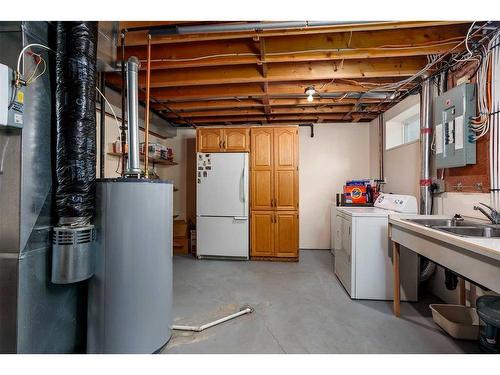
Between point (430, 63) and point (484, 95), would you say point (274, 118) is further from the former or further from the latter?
point (484, 95)

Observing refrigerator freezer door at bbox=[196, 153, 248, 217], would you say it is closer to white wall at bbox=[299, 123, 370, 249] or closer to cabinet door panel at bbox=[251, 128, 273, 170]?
cabinet door panel at bbox=[251, 128, 273, 170]

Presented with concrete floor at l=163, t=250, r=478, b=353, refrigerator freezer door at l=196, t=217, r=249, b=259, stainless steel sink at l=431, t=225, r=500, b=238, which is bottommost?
concrete floor at l=163, t=250, r=478, b=353

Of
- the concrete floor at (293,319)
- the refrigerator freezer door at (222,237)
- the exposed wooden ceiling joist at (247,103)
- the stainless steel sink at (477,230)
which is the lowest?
the concrete floor at (293,319)

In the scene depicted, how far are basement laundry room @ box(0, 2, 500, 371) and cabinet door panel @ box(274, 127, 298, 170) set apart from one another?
24 mm

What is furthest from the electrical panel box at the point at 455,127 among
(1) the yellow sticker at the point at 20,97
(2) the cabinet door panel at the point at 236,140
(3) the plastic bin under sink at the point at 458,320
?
(1) the yellow sticker at the point at 20,97

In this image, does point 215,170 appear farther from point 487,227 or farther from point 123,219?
point 487,227

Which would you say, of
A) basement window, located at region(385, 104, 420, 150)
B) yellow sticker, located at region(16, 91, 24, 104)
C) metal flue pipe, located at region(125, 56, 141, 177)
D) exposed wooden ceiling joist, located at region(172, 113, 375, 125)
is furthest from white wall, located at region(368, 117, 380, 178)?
yellow sticker, located at region(16, 91, 24, 104)

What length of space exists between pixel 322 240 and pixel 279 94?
2.98 meters

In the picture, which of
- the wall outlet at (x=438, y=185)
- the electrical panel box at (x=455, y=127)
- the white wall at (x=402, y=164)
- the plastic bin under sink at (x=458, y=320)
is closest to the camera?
the plastic bin under sink at (x=458, y=320)

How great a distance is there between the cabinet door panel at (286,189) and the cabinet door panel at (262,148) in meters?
0.26

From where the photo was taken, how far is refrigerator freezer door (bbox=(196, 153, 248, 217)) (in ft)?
12.7

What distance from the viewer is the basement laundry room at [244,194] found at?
136cm

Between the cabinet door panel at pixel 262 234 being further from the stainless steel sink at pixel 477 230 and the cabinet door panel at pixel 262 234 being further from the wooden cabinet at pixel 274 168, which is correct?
the stainless steel sink at pixel 477 230
